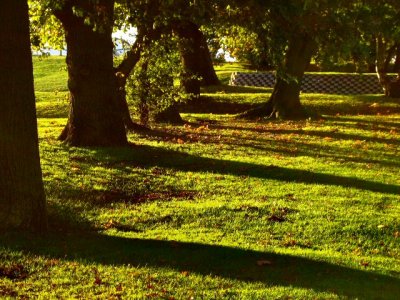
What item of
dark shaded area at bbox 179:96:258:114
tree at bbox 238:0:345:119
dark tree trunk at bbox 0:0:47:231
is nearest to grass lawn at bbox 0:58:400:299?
dark tree trunk at bbox 0:0:47:231

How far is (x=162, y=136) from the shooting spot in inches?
739

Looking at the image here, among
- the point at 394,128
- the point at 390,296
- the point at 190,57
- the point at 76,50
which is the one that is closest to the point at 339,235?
the point at 390,296

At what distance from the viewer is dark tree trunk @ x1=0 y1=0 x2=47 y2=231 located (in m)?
8.62

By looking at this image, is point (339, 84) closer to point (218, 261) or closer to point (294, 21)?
point (294, 21)

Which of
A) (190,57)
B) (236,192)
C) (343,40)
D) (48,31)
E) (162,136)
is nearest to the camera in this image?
(236,192)

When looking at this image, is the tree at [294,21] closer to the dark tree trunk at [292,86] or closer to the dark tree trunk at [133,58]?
the dark tree trunk at [133,58]

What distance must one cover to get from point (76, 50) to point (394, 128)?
463 inches

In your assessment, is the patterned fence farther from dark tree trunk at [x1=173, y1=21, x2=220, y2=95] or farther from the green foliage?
the green foliage

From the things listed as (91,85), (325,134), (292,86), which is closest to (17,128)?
(91,85)

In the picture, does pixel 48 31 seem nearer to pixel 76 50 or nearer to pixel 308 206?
pixel 76 50

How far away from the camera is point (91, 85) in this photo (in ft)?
51.0

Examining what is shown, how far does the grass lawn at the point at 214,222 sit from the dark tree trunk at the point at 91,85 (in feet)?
1.85

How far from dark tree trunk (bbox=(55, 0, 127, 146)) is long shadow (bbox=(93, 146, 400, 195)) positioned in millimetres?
655

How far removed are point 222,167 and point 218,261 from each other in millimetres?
6516
